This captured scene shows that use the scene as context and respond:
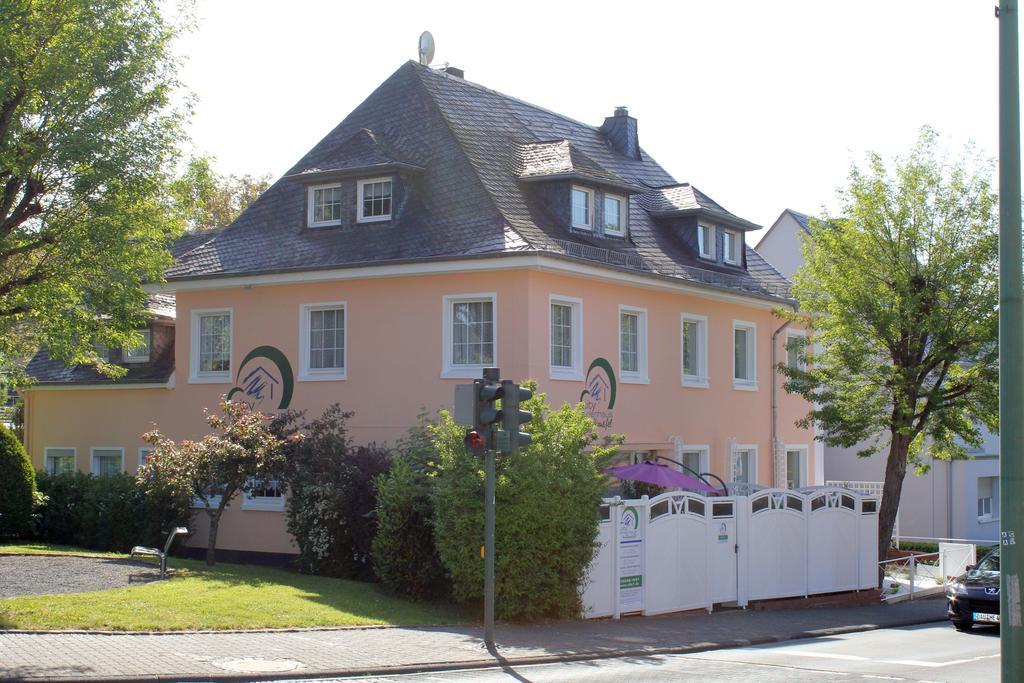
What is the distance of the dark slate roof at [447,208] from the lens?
2350 centimetres

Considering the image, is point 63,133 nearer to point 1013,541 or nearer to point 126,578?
point 126,578

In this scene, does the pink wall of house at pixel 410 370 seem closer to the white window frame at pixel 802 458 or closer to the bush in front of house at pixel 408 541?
the white window frame at pixel 802 458

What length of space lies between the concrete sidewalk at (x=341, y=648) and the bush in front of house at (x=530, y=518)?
556mm

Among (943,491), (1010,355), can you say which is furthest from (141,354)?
(943,491)

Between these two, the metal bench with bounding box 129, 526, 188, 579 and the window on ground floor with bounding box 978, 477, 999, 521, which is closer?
the metal bench with bounding box 129, 526, 188, 579

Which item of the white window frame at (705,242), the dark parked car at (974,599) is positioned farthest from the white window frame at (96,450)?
the dark parked car at (974,599)

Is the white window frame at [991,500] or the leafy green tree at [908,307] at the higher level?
the leafy green tree at [908,307]

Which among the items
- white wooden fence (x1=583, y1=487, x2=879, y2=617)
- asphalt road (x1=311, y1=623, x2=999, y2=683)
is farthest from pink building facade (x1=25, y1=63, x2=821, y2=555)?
asphalt road (x1=311, y1=623, x2=999, y2=683)

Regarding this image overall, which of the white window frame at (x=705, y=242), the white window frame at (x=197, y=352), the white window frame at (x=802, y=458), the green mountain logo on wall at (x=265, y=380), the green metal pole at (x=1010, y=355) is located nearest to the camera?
the green metal pole at (x=1010, y=355)

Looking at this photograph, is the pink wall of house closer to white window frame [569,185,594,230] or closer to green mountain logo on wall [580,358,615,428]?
green mountain logo on wall [580,358,615,428]

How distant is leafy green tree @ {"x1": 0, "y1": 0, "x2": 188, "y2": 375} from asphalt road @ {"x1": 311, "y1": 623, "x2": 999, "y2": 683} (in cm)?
705

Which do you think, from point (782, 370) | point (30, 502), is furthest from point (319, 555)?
point (782, 370)

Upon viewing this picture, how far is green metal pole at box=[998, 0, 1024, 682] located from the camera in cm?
966

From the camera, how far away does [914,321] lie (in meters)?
24.0
